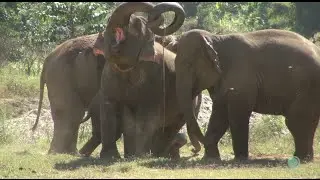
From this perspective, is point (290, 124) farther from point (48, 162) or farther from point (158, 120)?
point (48, 162)

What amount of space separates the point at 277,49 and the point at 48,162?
3765mm

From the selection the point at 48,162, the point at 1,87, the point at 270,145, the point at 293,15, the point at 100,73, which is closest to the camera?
the point at 48,162

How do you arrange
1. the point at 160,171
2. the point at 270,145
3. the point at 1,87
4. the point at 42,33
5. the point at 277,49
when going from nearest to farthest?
the point at 160,171 < the point at 277,49 < the point at 270,145 < the point at 1,87 < the point at 42,33

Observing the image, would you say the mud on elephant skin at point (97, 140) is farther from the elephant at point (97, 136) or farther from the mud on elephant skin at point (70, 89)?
the mud on elephant skin at point (70, 89)

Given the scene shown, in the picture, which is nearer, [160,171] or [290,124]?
[160,171]

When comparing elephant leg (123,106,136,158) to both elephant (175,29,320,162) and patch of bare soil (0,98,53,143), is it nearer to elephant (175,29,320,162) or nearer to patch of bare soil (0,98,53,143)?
elephant (175,29,320,162)

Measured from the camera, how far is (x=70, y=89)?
47.4 ft

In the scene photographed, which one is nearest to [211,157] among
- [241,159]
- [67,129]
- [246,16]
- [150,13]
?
[241,159]

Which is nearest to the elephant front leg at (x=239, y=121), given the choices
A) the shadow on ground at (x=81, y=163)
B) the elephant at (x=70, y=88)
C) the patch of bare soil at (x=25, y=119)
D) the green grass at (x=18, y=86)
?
the shadow on ground at (x=81, y=163)

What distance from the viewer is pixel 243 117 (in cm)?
1209

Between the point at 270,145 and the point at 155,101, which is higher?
the point at 155,101

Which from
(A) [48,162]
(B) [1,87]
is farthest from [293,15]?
(A) [48,162]

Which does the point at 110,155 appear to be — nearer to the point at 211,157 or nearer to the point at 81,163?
the point at 81,163

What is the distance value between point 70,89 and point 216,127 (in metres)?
3.12
